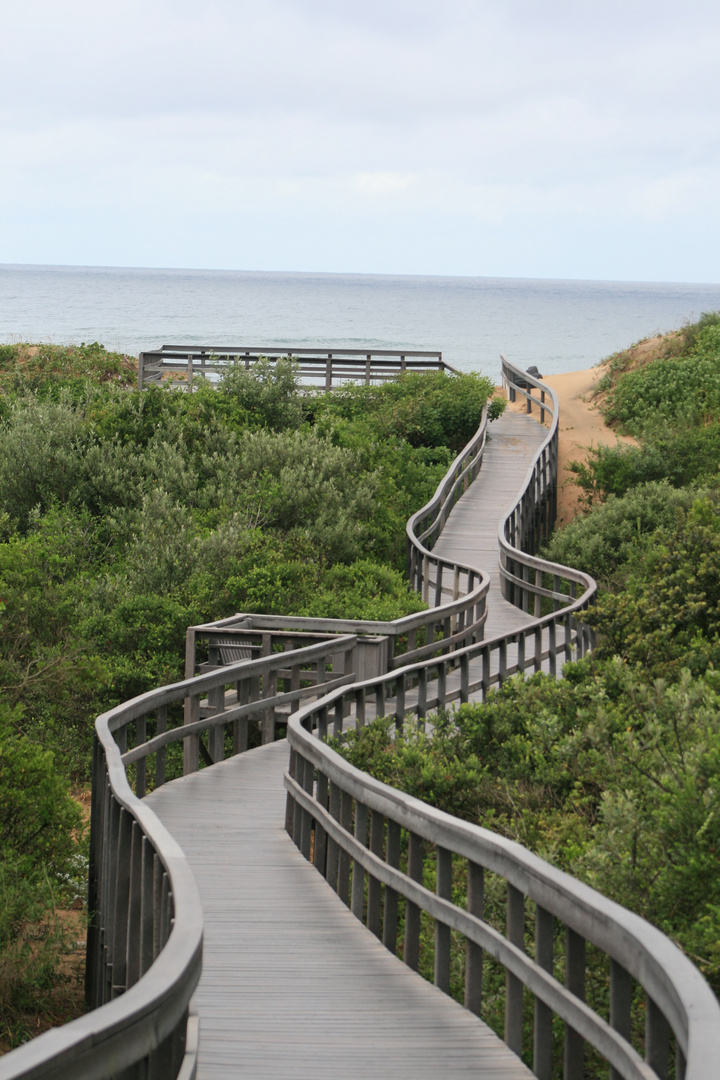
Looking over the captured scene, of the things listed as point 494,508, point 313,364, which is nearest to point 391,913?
point 494,508

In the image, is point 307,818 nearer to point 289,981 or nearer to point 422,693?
point 289,981

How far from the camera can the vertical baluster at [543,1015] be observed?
3.98 metres

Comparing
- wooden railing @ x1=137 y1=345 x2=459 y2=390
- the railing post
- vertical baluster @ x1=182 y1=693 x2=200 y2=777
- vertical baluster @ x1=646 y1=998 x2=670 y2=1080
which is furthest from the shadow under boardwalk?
wooden railing @ x1=137 y1=345 x2=459 y2=390

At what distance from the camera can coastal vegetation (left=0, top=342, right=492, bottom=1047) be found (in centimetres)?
945

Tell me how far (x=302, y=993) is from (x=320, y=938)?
764mm

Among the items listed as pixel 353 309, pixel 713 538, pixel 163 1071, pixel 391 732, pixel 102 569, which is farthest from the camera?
pixel 353 309

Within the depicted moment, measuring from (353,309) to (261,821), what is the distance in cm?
14426

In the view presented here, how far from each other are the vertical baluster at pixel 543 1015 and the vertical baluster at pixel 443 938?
103 centimetres

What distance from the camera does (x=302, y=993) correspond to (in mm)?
5113

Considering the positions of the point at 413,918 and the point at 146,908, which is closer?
the point at 146,908

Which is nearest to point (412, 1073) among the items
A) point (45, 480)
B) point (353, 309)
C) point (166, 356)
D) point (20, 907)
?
point (20, 907)

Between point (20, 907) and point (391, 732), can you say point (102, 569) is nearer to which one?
point (391, 732)

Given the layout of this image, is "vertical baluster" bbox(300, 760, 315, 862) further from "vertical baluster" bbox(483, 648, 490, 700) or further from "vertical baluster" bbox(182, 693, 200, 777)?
"vertical baluster" bbox(483, 648, 490, 700)

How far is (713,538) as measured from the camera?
44.6 feet
